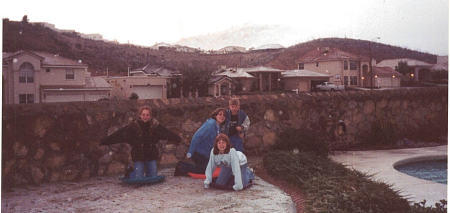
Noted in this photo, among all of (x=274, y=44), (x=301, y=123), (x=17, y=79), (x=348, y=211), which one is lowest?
(x=348, y=211)

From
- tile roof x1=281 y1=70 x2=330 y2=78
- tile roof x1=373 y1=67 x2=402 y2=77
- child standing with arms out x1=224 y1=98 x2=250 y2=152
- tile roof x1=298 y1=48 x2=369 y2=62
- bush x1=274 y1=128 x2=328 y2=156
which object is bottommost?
bush x1=274 y1=128 x2=328 y2=156

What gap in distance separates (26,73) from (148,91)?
131 centimetres

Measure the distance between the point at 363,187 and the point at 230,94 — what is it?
6.19 ft

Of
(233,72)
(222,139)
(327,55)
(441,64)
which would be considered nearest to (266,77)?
(233,72)

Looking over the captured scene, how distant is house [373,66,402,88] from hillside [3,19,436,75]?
23 centimetres

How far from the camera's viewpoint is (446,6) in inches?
199

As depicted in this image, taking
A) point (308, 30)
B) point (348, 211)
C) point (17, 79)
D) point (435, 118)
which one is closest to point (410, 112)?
point (435, 118)

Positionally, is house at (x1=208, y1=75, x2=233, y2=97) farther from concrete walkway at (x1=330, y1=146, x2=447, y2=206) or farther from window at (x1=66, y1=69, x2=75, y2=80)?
concrete walkway at (x1=330, y1=146, x2=447, y2=206)

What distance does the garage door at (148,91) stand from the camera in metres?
5.01

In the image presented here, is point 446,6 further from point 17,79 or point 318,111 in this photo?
point 17,79

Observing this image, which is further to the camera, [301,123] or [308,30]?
[301,123]

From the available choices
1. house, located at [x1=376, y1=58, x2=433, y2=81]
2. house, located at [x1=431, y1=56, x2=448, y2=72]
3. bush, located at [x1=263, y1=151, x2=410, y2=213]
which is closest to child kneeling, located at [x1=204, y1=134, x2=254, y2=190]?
bush, located at [x1=263, y1=151, x2=410, y2=213]

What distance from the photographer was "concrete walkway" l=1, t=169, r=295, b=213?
404 centimetres

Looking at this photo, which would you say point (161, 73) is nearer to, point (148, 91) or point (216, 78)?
point (148, 91)
